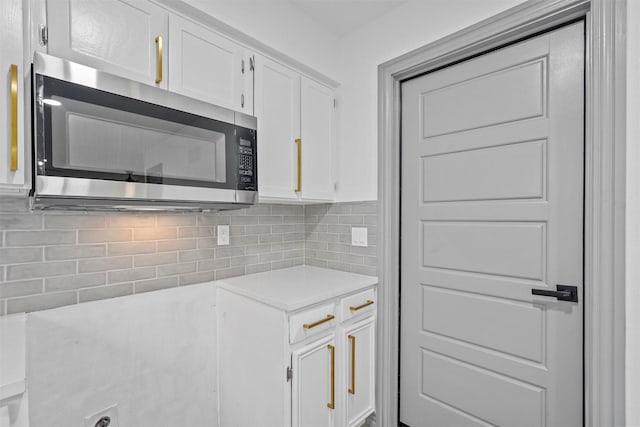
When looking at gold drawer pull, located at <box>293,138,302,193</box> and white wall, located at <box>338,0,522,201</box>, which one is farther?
gold drawer pull, located at <box>293,138,302,193</box>

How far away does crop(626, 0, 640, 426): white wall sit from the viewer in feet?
3.85

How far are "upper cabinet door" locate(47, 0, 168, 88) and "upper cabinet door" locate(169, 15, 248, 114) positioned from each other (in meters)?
0.05

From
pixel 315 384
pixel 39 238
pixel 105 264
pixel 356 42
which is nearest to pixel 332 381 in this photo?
pixel 315 384

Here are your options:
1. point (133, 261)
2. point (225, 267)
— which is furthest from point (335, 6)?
Answer: point (133, 261)

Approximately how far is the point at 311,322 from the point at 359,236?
28.2 inches

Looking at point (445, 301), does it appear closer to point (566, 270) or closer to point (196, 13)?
point (566, 270)

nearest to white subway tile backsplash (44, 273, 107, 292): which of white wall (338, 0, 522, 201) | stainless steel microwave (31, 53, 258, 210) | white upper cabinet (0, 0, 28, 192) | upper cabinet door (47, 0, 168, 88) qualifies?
stainless steel microwave (31, 53, 258, 210)

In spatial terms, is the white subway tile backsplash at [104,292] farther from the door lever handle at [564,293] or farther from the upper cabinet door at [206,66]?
the door lever handle at [564,293]

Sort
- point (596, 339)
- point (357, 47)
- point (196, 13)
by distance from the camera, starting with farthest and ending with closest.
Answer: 1. point (357, 47)
2. point (196, 13)
3. point (596, 339)

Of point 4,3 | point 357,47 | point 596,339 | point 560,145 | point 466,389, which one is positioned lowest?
point 466,389

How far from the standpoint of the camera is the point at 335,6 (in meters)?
1.85

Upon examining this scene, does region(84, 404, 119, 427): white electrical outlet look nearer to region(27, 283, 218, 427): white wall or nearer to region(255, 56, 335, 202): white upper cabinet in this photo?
region(27, 283, 218, 427): white wall

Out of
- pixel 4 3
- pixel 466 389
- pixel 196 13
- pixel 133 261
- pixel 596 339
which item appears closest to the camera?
pixel 4 3

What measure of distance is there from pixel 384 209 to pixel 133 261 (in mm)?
1346
